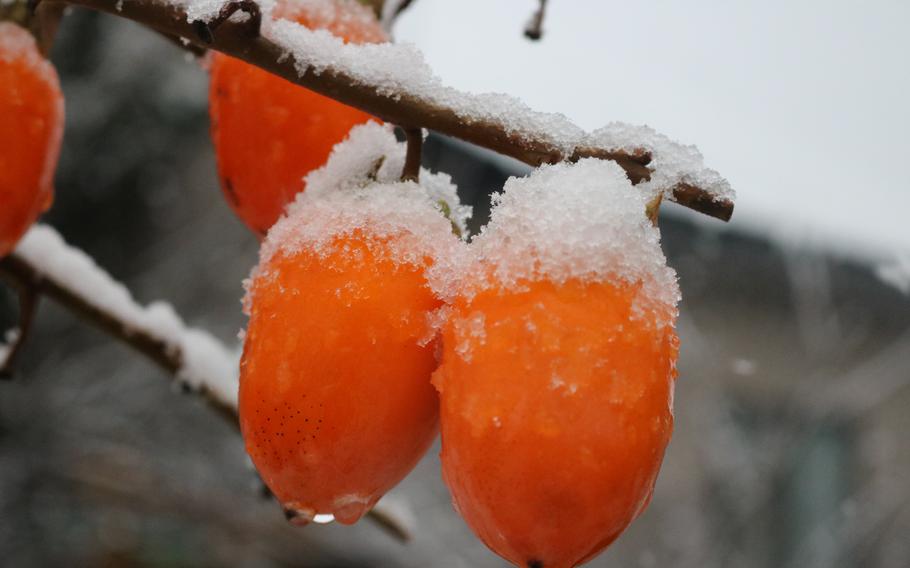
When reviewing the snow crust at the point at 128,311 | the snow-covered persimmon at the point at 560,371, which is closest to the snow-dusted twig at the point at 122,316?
the snow crust at the point at 128,311

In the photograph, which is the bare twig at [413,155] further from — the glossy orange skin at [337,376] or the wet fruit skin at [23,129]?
the wet fruit skin at [23,129]

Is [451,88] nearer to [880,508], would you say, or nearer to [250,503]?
[250,503]

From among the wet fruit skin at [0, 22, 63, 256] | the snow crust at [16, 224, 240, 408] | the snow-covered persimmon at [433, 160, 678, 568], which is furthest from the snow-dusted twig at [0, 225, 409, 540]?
the snow-covered persimmon at [433, 160, 678, 568]

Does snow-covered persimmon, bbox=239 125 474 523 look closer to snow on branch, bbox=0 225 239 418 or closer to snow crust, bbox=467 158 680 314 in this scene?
snow crust, bbox=467 158 680 314

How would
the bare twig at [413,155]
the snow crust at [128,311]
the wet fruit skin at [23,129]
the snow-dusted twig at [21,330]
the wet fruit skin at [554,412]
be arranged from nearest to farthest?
the wet fruit skin at [554,412], the bare twig at [413,155], the wet fruit skin at [23,129], the snow-dusted twig at [21,330], the snow crust at [128,311]

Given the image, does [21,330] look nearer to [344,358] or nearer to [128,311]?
[128,311]
